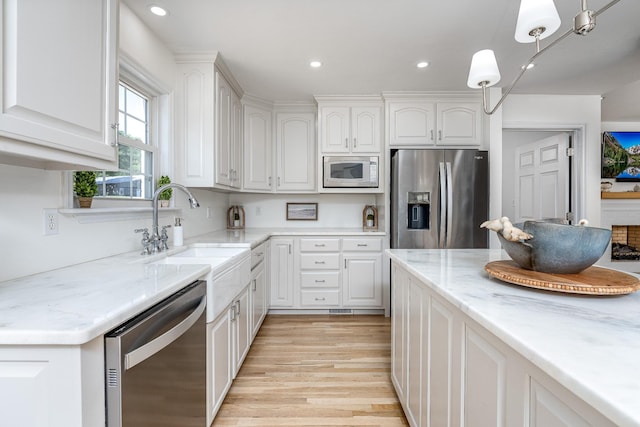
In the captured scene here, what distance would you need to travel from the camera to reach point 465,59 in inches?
98.1

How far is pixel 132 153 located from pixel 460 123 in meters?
3.02

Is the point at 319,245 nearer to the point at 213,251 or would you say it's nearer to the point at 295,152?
the point at 295,152

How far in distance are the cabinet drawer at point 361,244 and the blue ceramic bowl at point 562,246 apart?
2.14m

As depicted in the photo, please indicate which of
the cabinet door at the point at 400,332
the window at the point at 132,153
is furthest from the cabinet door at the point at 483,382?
the window at the point at 132,153

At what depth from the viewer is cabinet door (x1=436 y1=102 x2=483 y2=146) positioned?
10.4ft

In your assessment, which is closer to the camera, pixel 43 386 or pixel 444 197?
pixel 43 386

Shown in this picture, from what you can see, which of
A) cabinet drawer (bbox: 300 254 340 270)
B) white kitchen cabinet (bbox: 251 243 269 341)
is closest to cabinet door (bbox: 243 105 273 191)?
white kitchen cabinet (bbox: 251 243 269 341)

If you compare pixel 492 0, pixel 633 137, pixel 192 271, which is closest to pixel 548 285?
pixel 192 271

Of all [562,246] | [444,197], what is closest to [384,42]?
[444,197]

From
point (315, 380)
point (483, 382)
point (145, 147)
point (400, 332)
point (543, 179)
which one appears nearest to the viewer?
point (483, 382)

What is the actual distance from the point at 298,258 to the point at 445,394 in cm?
225

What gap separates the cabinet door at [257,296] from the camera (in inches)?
98.2

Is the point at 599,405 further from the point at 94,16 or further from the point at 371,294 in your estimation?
the point at 371,294

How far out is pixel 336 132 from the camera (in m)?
3.33
